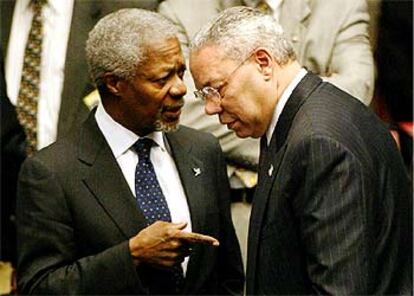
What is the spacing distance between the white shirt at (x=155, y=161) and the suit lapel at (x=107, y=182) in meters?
0.02

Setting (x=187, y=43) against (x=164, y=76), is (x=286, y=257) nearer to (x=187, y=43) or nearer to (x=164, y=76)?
(x=164, y=76)

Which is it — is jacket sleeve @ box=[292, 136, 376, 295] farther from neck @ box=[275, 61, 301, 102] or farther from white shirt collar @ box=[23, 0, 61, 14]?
white shirt collar @ box=[23, 0, 61, 14]

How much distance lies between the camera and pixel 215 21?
72.9 inches

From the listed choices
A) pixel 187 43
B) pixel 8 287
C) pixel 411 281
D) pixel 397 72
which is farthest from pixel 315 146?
pixel 8 287

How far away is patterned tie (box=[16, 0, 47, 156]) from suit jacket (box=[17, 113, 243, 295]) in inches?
17.1

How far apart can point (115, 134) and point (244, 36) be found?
1.77 ft

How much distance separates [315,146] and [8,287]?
4.49 ft

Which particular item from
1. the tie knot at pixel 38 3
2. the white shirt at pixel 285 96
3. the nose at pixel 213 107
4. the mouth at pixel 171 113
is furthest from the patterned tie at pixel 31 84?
the white shirt at pixel 285 96

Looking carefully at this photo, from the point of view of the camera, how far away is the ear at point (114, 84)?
221 cm

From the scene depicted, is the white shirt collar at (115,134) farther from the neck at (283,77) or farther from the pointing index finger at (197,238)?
the neck at (283,77)

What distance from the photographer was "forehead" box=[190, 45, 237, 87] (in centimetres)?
183

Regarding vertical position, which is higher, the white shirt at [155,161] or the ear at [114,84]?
the ear at [114,84]

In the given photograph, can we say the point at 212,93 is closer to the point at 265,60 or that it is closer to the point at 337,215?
the point at 265,60

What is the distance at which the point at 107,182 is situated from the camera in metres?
2.19
